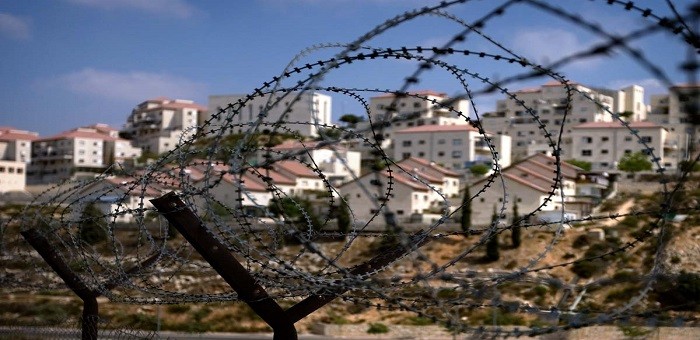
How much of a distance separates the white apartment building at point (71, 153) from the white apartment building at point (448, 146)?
104 ft

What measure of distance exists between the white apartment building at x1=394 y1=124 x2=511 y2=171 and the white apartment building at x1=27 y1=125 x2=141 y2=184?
31748 mm

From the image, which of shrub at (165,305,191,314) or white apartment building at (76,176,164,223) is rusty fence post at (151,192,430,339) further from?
shrub at (165,305,191,314)

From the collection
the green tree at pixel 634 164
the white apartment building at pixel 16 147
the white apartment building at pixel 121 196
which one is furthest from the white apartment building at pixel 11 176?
the white apartment building at pixel 121 196

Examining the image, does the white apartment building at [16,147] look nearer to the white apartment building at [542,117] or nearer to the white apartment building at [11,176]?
the white apartment building at [11,176]

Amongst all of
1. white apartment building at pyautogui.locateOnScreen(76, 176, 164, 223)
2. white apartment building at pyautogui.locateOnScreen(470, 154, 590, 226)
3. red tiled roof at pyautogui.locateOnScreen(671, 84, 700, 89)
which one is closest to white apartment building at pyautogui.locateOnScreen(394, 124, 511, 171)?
white apartment building at pyautogui.locateOnScreen(470, 154, 590, 226)

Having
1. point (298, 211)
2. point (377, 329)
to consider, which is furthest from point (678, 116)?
point (377, 329)

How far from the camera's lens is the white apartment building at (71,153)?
101m

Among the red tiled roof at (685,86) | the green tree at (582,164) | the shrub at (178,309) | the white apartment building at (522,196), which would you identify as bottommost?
the shrub at (178,309)

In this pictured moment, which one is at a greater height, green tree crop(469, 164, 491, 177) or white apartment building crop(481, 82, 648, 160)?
white apartment building crop(481, 82, 648, 160)

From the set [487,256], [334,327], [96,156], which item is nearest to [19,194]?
[96,156]

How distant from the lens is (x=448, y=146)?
8012 cm

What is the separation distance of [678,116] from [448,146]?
1847 centimetres

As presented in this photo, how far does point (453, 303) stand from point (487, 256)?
35831 millimetres

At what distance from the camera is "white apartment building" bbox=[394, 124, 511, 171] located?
260 feet
